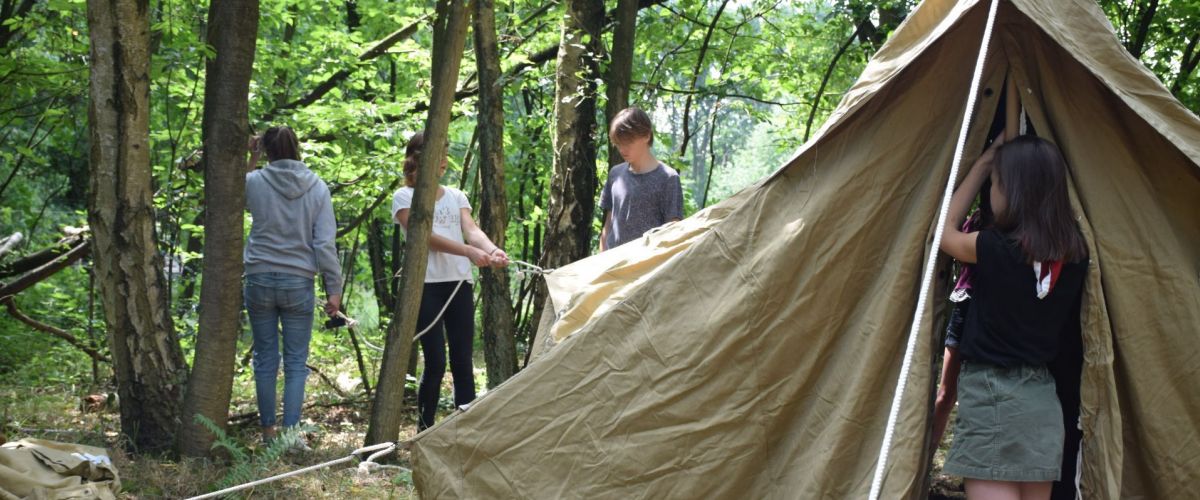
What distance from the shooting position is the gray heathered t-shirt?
4.82 meters

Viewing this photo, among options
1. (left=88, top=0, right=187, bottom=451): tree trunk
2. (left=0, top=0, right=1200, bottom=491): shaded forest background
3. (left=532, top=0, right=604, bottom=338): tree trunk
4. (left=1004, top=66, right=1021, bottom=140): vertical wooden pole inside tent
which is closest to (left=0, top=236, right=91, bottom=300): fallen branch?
(left=0, top=0, right=1200, bottom=491): shaded forest background

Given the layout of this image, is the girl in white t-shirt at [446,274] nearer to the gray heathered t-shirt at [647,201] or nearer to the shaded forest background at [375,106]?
the shaded forest background at [375,106]

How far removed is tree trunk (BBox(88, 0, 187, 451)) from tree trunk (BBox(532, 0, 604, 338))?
2407 millimetres

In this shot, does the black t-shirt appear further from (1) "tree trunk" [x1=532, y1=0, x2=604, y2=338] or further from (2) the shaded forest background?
(1) "tree trunk" [x1=532, y1=0, x2=604, y2=338]

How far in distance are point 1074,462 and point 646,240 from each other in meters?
1.63

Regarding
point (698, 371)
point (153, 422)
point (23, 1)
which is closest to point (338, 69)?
point (23, 1)

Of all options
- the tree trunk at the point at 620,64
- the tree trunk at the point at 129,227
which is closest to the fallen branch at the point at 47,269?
the tree trunk at the point at 129,227

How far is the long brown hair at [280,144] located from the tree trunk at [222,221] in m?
0.41

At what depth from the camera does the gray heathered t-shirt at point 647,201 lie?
4.82 m

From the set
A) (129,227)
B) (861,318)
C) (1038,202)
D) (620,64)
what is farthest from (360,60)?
(1038,202)

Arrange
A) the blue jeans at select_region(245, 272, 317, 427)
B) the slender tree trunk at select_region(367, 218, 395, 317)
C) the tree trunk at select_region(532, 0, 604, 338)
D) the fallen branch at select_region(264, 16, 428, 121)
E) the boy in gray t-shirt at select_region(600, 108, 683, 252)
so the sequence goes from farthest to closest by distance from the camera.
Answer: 1. the slender tree trunk at select_region(367, 218, 395, 317)
2. the fallen branch at select_region(264, 16, 428, 121)
3. the tree trunk at select_region(532, 0, 604, 338)
4. the blue jeans at select_region(245, 272, 317, 427)
5. the boy in gray t-shirt at select_region(600, 108, 683, 252)

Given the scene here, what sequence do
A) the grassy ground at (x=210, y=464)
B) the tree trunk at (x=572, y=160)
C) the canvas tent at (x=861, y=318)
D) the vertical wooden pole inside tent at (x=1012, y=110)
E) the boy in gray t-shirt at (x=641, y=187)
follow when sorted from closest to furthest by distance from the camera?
the canvas tent at (x=861, y=318) < the vertical wooden pole inside tent at (x=1012, y=110) < the grassy ground at (x=210, y=464) < the boy in gray t-shirt at (x=641, y=187) < the tree trunk at (x=572, y=160)

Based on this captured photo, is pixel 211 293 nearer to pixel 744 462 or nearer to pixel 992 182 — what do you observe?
A: pixel 744 462

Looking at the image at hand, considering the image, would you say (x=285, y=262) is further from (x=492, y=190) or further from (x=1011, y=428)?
(x=1011, y=428)
